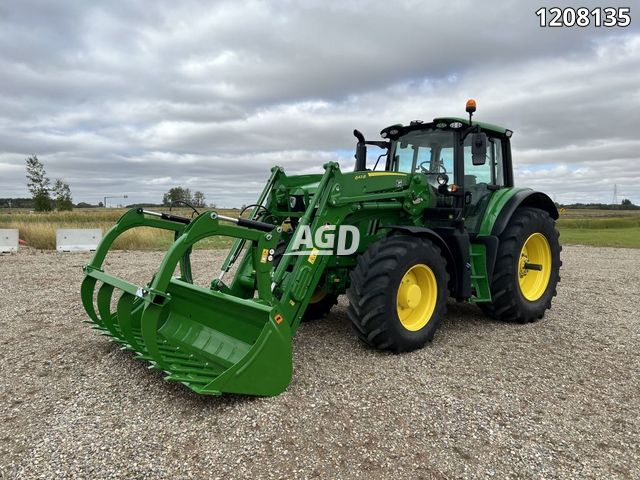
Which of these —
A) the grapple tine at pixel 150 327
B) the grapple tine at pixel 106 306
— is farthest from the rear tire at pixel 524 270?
the grapple tine at pixel 106 306

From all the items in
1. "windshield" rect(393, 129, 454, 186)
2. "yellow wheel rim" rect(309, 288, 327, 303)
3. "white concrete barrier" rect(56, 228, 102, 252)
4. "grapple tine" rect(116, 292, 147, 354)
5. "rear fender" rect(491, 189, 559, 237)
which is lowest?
"yellow wheel rim" rect(309, 288, 327, 303)

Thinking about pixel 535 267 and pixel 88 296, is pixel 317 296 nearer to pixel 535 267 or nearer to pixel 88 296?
pixel 88 296

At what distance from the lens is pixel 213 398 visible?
148 inches

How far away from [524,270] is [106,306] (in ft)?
16.9

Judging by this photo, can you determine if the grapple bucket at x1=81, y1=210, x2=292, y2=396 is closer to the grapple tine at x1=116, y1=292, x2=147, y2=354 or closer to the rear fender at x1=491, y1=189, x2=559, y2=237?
the grapple tine at x1=116, y1=292, x2=147, y2=354

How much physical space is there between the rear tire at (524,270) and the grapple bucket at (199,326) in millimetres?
3215

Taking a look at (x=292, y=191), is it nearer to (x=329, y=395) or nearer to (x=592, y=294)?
(x=329, y=395)

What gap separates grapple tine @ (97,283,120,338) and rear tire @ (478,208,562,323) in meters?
4.32

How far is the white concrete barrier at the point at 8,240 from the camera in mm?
13469

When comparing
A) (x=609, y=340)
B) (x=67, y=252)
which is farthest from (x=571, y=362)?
(x=67, y=252)

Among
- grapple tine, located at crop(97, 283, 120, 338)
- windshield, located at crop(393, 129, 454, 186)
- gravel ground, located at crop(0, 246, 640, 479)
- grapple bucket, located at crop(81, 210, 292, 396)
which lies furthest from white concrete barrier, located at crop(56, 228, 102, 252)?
windshield, located at crop(393, 129, 454, 186)

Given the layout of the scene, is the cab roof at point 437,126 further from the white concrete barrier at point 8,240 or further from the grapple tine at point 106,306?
the white concrete barrier at point 8,240

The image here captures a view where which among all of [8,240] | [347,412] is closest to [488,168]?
[347,412]

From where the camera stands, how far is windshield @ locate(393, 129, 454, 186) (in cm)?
600
